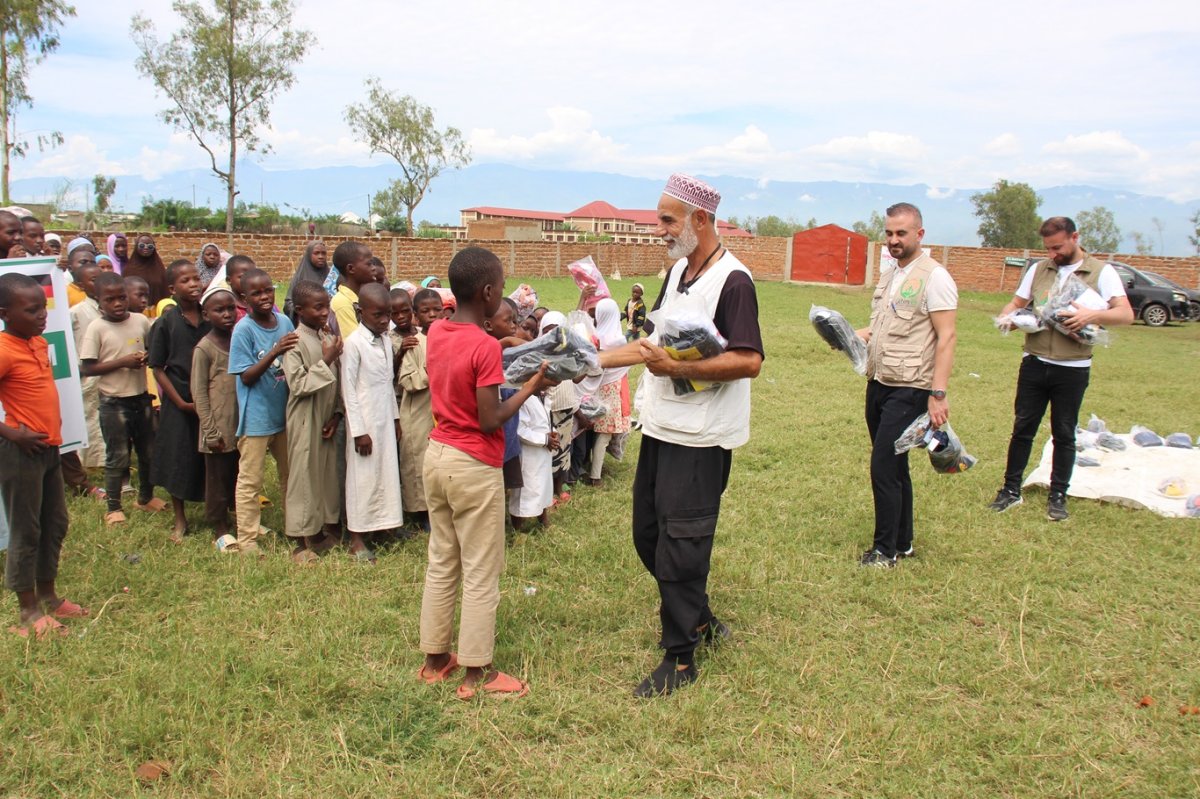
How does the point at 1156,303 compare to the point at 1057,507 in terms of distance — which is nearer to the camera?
the point at 1057,507

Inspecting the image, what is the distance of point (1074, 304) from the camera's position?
557cm

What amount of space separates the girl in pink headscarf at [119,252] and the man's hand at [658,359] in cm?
607

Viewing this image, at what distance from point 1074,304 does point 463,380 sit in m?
4.52

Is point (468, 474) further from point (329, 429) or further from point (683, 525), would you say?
point (329, 429)

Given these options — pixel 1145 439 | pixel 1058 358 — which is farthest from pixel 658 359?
pixel 1145 439

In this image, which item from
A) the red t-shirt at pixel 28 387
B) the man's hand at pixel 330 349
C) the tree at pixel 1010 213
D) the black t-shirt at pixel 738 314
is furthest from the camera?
the tree at pixel 1010 213

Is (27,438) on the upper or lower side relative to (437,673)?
upper

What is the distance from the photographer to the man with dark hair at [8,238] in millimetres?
5500

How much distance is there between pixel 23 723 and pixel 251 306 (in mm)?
2453

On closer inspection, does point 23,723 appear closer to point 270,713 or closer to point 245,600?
point 270,713

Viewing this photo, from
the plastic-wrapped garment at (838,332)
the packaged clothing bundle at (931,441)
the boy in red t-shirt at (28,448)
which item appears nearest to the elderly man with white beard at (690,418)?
the plastic-wrapped garment at (838,332)

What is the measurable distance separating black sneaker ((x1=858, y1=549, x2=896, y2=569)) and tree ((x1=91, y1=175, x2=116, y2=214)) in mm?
43456

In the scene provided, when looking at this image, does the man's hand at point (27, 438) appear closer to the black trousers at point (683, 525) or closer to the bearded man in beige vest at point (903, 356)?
the black trousers at point (683, 525)

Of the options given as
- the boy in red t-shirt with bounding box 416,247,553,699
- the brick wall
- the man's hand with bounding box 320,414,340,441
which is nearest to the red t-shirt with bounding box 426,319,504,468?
the boy in red t-shirt with bounding box 416,247,553,699
